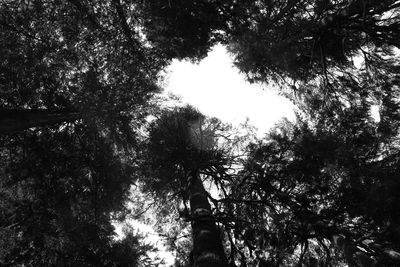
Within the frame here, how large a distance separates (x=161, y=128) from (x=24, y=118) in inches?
157

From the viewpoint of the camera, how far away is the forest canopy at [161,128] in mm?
6941

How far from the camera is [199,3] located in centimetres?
869

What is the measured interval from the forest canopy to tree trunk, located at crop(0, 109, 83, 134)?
1.3 inches

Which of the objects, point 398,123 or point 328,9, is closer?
point 398,123

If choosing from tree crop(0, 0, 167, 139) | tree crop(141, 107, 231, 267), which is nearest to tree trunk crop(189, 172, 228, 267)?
tree crop(141, 107, 231, 267)

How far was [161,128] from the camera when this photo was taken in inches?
378

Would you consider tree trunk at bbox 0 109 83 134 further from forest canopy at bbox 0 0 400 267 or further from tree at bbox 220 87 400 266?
tree at bbox 220 87 400 266

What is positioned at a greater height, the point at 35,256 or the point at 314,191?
the point at 314,191

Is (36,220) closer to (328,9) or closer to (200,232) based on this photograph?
(200,232)

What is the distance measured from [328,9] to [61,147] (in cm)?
719

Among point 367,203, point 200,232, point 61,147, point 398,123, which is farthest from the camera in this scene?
point 61,147

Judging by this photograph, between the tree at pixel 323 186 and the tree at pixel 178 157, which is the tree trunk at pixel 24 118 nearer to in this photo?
the tree at pixel 178 157

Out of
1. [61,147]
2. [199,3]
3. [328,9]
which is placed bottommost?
[61,147]

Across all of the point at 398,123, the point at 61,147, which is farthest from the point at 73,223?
the point at 398,123
